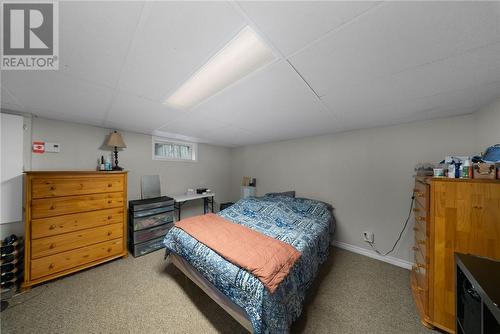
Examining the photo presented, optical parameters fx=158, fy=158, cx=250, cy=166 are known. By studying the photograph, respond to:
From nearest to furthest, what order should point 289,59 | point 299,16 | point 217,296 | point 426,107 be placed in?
point 299,16 < point 289,59 < point 217,296 < point 426,107

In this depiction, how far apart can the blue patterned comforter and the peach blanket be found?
0.06 m

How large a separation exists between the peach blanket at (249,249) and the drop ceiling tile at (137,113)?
4.93 ft

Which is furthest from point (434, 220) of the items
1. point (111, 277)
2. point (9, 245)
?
point (9, 245)

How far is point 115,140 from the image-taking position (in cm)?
261

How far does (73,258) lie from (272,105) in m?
3.16

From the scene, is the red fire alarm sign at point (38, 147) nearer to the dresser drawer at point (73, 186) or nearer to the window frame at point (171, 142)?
the dresser drawer at point (73, 186)

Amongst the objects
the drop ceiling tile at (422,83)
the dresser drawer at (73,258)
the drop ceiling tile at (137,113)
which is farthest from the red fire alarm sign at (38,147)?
the drop ceiling tile at (422,83)

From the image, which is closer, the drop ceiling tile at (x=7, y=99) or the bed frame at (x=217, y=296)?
the bed frame at (x=217, y=296)

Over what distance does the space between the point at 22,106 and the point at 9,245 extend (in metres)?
1.60

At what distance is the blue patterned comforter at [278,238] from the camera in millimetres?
1173

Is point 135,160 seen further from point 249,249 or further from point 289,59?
point 289,59

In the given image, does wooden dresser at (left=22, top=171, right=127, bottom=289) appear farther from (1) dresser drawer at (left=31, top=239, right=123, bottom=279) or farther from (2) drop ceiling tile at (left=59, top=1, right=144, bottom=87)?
(2) drop ceiling tile at (left=59, top=1, right=144, bottom=87)

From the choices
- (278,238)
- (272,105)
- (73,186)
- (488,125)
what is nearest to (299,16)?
(272,105)

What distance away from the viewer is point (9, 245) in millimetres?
1799
